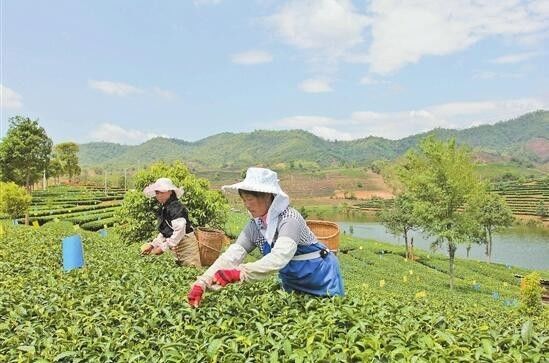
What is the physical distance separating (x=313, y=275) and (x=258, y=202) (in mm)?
641

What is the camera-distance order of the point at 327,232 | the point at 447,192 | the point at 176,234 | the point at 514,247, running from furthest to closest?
the point at 514,247
the point at 447,192
the point at 327,232
the point at 176,234

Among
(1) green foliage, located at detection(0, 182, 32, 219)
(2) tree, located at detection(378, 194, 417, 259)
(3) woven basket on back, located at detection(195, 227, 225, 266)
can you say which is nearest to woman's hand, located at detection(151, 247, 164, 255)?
(3) woven basket on back, located at detection(195, 227, 225, 266)

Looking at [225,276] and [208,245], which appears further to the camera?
[208,245]

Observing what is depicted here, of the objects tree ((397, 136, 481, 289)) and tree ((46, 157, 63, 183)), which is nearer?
tree ((397, 136, 481, 289))

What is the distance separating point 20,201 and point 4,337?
23.1 metres

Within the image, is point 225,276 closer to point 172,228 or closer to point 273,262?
point 273,262

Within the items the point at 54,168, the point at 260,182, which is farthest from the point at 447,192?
the point at 54,168

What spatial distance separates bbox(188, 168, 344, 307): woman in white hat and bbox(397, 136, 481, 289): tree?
813 inches

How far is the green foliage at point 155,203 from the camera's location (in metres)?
13.4

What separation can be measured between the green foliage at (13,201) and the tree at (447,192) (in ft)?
64.3

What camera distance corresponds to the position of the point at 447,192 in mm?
22938

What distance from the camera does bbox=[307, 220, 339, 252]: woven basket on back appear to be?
6695 mm

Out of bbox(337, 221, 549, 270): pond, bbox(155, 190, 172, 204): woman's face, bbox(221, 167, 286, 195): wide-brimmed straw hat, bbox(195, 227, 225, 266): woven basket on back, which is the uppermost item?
bbox(221, 167, 286, 195): wide-brimmed straw hat

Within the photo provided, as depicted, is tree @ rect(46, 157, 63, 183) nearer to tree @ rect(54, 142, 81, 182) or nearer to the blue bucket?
tree @ rect(54, 142, 81, 182)
